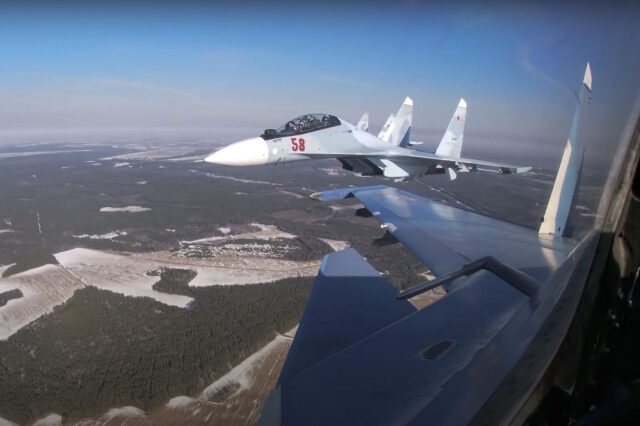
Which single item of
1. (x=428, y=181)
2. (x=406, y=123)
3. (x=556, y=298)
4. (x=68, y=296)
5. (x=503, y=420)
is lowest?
(x=68, y=296)

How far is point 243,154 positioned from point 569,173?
756 centimetres

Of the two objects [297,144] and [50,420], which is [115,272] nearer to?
[50,420]

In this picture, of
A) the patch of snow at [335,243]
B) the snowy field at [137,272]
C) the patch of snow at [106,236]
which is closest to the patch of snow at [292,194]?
the snowy field at [137,272]

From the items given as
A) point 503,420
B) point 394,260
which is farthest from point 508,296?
point 394,260

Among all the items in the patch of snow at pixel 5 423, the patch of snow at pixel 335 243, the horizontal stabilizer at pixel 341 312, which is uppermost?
the horizontal stabilizer at pixel 341 312

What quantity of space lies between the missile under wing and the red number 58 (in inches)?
238

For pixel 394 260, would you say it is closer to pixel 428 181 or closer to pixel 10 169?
pixel 428 181

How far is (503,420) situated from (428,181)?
1743 centimetres

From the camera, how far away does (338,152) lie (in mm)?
10508

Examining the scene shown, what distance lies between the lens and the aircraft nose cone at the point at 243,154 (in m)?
8.29

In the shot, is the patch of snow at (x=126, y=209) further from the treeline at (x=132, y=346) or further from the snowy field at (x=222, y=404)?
the snowy field at (x=222, y=404)

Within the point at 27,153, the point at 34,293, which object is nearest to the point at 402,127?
the point at 34,293

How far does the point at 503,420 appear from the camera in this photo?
2.47 ft

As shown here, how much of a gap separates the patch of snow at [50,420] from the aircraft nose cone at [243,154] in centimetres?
966
